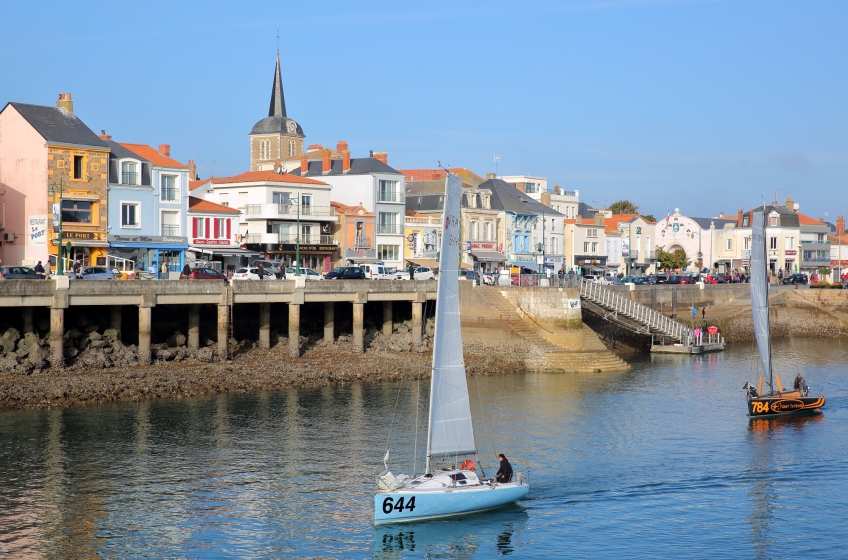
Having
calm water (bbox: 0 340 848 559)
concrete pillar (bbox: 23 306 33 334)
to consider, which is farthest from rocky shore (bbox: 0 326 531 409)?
calm water (bbox: 0 340 848 559)

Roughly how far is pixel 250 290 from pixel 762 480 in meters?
31.9

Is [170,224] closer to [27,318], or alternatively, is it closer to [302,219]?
[302,219]

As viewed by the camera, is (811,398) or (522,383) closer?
(811,398)

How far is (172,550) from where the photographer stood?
2517cm

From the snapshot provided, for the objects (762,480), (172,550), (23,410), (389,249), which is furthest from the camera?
(389,249)

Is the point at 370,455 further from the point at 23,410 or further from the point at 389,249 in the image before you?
the point at 389,249

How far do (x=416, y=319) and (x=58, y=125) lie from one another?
3110cm

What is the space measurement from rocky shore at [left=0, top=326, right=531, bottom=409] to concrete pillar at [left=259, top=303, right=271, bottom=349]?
658mm

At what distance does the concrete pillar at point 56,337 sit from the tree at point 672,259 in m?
101

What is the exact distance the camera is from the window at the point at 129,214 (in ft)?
227

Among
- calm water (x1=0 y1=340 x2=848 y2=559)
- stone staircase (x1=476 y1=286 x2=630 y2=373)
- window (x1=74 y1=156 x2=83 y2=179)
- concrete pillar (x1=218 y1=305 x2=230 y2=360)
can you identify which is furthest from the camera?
window (x1=74 y1=156 x2=83 y2=179)

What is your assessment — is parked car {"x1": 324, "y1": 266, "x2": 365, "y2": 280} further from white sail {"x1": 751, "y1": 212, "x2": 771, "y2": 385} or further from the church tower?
the church tower

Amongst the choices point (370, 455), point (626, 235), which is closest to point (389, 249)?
point (626, 235)

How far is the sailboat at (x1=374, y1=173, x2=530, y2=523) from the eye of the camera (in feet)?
88.7
